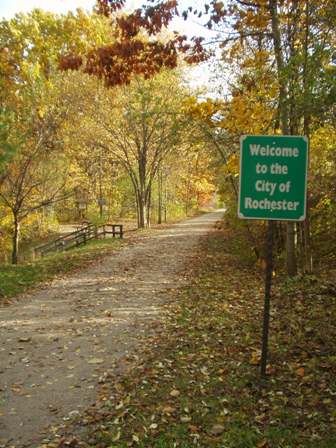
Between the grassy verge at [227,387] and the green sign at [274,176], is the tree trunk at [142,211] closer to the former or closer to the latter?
the grassy verge at [227,387]

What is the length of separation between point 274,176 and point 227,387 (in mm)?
2355

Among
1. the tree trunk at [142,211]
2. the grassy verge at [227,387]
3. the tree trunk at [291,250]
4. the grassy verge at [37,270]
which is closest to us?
the grassy verge at [227,387]

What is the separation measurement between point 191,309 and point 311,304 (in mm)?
2156

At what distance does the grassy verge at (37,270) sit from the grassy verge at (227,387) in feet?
14.0

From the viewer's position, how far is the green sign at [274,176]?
3.95 metres

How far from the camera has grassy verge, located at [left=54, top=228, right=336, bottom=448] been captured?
3.56 metres

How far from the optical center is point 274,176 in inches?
157

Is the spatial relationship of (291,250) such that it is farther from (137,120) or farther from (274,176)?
(137,120)

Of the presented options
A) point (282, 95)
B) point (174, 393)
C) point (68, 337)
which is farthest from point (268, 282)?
point (282, 95)

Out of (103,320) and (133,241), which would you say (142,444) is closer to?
(103,320)

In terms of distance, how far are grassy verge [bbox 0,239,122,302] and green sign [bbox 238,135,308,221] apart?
659cm

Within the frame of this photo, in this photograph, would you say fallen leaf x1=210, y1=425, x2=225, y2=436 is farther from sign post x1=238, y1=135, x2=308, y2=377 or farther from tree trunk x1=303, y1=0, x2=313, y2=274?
tree trunk x1=303, y1=0, x2=313, y2=274

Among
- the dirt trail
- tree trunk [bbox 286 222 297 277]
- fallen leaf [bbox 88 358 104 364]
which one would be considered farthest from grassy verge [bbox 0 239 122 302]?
tree trunk [bbox 286 222 297 277]

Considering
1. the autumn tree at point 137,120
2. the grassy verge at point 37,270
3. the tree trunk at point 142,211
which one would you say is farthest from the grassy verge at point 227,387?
the tree trunk at point 142,211
